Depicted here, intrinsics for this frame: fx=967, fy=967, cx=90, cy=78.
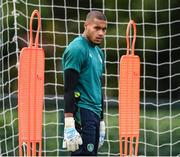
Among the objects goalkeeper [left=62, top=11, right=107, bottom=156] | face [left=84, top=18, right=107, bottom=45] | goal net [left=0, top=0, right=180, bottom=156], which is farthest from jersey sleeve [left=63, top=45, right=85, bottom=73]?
goal net [left=0, top=0, right=180, bottom=156]

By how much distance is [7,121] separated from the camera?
10523 millimetres

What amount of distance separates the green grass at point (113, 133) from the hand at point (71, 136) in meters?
3.38

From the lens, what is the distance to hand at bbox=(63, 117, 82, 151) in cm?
658

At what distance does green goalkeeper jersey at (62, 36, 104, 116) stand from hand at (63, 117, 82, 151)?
19 centimetres

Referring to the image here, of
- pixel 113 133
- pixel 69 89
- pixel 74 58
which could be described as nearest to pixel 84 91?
pixel 69 89

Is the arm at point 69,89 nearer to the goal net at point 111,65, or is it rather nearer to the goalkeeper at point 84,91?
the goalkeeper at point 84,91

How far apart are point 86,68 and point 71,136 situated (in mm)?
503

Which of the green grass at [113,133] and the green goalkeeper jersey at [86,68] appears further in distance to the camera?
the green grass at [113,133]

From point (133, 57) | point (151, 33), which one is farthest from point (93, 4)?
point (133, 57)

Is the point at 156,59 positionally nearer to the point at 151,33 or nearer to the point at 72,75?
the point at 151,33

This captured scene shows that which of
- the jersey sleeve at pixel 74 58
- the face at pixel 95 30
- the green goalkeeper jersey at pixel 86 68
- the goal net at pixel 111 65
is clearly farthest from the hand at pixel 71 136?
the goal net at pixel 111 65

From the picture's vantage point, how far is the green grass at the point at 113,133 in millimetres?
10242

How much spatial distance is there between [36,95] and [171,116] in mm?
3334

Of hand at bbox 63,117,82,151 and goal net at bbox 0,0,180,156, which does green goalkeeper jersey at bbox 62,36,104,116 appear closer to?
hand at bbox 63,117,82,151
